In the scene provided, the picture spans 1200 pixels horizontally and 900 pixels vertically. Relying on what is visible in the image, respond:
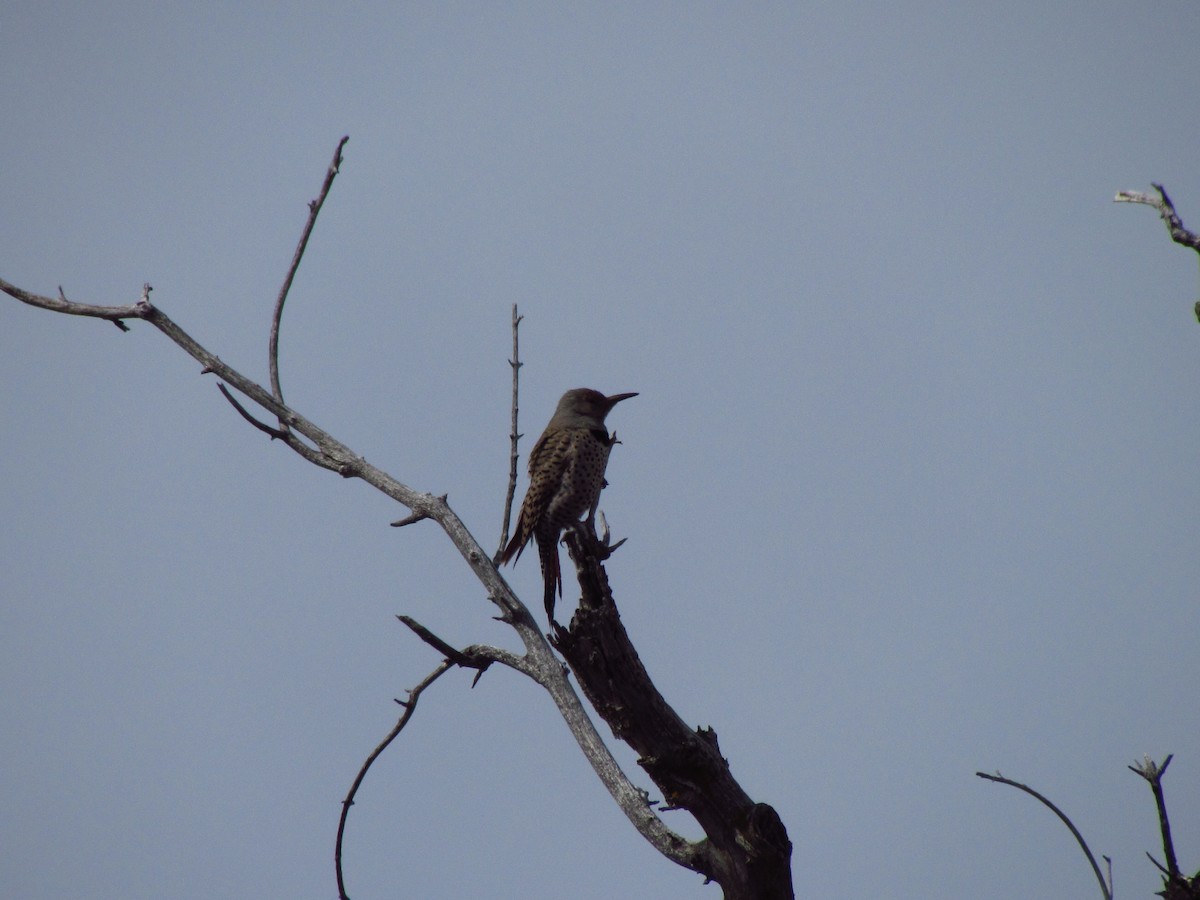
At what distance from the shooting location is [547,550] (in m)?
7.37

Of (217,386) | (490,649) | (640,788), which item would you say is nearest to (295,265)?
(217,386)

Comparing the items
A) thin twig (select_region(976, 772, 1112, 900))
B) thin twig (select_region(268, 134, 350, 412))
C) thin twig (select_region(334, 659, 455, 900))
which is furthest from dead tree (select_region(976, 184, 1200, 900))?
thin twig (select_region(268, 134, 350, 412))

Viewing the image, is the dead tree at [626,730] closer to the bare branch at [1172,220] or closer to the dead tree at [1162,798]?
the dead tree at [1162,798]

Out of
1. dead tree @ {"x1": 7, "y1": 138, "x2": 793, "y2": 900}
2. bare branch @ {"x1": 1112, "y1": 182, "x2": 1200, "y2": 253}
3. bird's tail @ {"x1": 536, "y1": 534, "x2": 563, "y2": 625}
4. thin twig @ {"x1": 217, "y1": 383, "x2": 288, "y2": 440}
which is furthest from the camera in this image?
bird's tail @ {"x1": 536, "y1": 534, "x2": 563, "y2": 625}

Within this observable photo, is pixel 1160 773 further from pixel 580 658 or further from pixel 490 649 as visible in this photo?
pixel 490 649

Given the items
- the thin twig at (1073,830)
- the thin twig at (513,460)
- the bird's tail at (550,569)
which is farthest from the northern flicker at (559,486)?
the thin twig at (1073,830)

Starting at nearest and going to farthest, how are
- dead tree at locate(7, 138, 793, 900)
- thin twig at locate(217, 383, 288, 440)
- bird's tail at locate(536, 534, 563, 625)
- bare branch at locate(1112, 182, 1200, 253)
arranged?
bare branch at locate(1112, 182, 1200, 253), dead tree at locate(7, 138, 793, 900), thin twig at locate(217, 383, 288, 440), bird's tail at locate(536, 534, 563, 625)

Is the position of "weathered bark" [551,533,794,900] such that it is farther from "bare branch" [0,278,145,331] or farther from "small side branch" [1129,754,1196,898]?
"bare branch" [0,278,145,331]

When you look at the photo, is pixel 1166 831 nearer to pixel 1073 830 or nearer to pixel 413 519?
pixel 1073 830

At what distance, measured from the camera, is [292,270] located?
5016mm

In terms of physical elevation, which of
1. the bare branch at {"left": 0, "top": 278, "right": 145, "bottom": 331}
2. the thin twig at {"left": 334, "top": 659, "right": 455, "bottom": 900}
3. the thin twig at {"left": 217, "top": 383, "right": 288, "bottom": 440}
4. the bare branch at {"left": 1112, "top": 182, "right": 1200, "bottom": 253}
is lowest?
the thin twig at {"left": 334, "top": 659, "right": 455, "bottom": 900}

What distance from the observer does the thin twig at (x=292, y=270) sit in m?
4.94

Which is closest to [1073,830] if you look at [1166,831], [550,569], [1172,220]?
[1166,831]

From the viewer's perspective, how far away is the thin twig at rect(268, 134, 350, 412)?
4.94 metres
